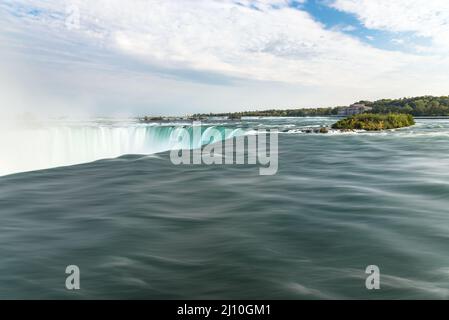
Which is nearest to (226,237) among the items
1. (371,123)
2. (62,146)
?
(62,146)

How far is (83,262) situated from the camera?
10.3m

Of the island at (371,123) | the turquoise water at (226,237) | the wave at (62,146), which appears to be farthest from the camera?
the island at (371,123)

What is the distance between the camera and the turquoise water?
8867 millimetres

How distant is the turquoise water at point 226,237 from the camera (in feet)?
29.1

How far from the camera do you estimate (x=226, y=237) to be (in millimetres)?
12188

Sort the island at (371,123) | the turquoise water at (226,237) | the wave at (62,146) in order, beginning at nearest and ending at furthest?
the turquoise water at (226,237), the wave at (62,146), the island at (371,123)

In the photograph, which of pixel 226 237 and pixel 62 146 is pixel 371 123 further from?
pixel 226 237

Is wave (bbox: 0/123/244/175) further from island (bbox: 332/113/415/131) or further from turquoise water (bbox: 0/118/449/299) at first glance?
island (bbox: 332/113/415/131)

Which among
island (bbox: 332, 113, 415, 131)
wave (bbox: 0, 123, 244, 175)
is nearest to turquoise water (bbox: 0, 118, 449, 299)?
wave (bbox: 0, 123, 244, 175)

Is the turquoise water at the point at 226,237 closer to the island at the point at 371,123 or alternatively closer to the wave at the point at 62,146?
the wave at the point at 62,146

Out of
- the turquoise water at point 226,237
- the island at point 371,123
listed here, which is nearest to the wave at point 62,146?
the turquoise water at point 226,237

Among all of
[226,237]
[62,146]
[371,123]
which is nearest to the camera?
[226,237]

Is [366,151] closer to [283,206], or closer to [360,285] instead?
[283,206]

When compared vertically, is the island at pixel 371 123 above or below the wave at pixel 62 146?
above
